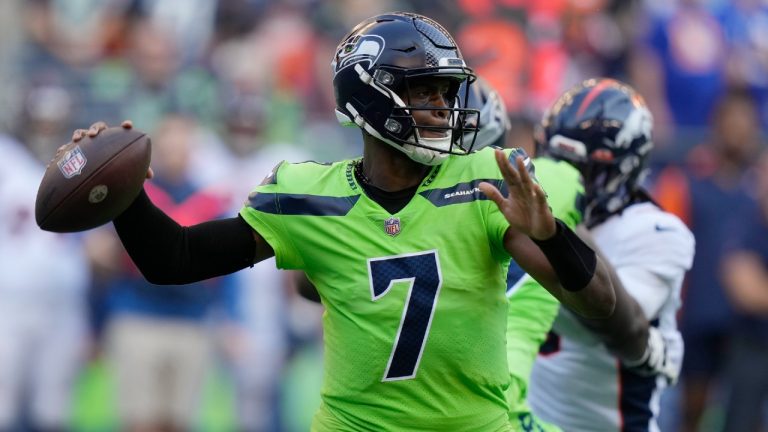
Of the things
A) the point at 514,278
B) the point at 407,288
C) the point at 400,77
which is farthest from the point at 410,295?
the point at 514,278

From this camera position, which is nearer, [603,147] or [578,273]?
[578,273]

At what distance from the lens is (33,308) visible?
939 centimetres

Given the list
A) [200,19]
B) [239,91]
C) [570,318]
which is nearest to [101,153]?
[570,318]

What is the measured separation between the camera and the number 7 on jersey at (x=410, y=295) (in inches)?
158

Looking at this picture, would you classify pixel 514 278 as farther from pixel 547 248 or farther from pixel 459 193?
pixel 547 248

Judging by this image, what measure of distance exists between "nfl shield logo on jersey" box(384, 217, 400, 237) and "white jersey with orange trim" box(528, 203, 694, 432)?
4.61 feet

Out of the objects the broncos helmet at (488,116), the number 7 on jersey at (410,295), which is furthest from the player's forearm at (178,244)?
the broncos helmet at (488,116)

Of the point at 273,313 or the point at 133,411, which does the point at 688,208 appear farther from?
the point at 133,411

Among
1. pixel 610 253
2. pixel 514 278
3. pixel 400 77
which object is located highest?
pixel 400 77

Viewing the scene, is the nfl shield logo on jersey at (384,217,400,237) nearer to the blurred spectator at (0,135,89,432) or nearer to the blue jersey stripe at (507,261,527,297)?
the blue jersey stripe at (507,261,527,297)

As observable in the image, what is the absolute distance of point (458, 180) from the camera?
411cm

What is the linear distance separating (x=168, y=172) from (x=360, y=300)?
5.63 meters

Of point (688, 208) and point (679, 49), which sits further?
point (679, 49)

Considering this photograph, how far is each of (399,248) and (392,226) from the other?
8 centimetres
